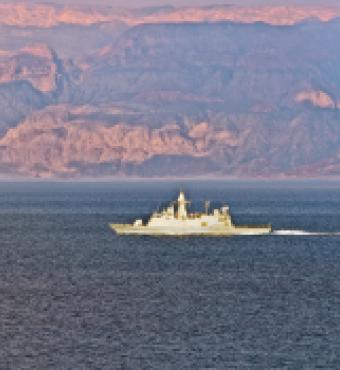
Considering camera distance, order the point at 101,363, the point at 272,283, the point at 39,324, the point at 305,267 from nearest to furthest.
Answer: the point at 101,363 → the point at 39,324 → the point at 272,283 → the point at 305,267

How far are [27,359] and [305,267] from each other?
240 ft

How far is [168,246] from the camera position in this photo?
19200cm

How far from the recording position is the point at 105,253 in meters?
185

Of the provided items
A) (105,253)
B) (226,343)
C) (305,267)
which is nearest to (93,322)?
(226,343)

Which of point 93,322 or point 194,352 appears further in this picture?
point 93,322

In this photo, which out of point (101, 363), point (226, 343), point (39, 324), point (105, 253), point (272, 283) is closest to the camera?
point (101, 363)

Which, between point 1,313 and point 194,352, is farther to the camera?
point 1,313

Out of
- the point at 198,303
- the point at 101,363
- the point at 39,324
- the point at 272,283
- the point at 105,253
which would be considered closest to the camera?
the point at 101,363

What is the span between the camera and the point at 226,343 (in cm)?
9881

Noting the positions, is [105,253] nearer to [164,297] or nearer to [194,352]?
[164,297]

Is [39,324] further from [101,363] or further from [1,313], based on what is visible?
[101,363]

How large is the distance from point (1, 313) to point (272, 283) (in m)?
37.0

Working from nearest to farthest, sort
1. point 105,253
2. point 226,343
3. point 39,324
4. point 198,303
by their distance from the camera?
point 226,343 < point 39,324 < point 198,303 < point 105,253

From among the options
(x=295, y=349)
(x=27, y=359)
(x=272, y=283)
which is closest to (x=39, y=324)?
(x=27, y=359)
